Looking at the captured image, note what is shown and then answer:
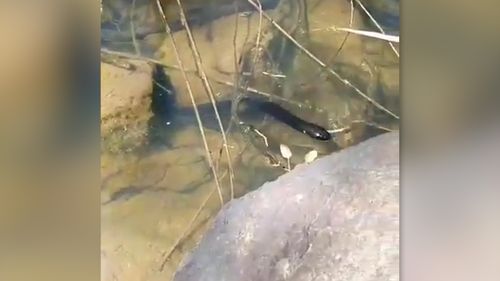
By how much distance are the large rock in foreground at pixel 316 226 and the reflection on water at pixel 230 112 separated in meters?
0.03

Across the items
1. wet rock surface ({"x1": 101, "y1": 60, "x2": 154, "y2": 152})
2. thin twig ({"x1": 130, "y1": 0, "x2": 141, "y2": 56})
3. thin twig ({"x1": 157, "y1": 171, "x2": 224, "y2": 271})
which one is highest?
thin twig ({"x1": 130, "y1": 0, "x2": 141, "y2": 56})

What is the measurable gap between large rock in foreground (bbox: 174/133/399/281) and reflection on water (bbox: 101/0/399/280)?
3 centimetres

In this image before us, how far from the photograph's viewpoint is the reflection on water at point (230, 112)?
1.09 meters

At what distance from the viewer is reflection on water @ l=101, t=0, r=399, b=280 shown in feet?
3.58

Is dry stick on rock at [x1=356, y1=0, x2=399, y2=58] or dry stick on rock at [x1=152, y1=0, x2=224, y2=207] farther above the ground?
dry stick on rock at [x1=356, y1=0, x2=399, y2=58]

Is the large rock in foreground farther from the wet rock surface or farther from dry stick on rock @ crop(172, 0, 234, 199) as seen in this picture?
the wet rock surface

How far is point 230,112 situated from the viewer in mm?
1101

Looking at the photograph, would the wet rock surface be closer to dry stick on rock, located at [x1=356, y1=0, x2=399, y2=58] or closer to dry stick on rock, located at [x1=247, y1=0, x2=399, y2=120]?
dry stick on rock, located at [x1=247, y1=0, x2=399, y2=120]

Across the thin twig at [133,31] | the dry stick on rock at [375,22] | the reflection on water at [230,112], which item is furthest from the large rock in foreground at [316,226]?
the thin twig at [133,31]

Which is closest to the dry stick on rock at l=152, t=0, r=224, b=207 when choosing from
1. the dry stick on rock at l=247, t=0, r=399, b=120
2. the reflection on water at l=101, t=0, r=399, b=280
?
Result: the reflection on water at l=101, t=0, r=399, b=280

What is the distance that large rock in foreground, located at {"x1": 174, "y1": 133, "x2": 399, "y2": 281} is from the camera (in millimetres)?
1074

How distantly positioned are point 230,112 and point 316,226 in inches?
10.5

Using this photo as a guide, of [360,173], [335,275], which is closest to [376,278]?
[335,275]
